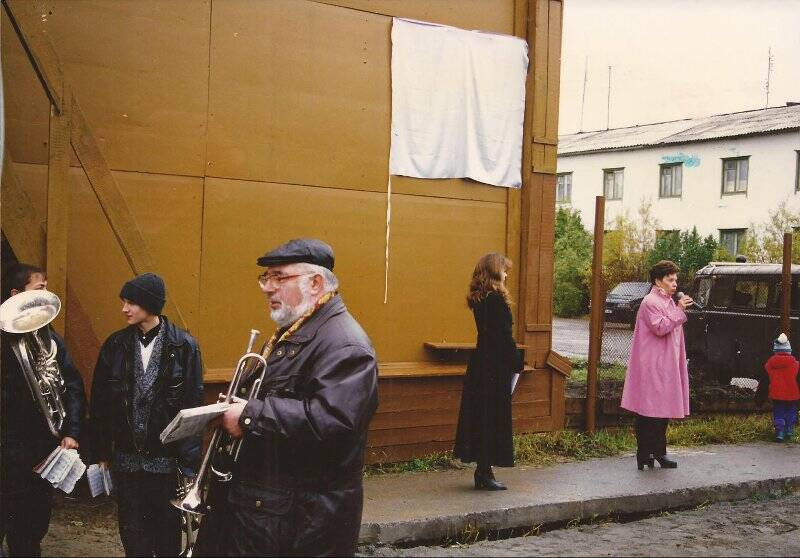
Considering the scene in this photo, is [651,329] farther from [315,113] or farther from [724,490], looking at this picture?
[315,113]

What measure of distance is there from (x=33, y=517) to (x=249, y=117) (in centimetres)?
359

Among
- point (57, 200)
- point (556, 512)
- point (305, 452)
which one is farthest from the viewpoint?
point (556, 512)

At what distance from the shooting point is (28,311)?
16.2 feet

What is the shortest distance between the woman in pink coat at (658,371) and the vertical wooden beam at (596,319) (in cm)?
108

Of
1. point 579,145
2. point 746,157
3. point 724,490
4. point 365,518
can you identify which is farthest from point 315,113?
point 579,145

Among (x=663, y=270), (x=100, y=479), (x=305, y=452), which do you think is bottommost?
(x=100, y=479)

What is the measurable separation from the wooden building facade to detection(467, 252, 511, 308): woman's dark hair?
126 centimetres

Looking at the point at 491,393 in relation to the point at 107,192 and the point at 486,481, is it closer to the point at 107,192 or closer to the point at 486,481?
the point at 486,481

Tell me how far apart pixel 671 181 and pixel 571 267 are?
981 cm

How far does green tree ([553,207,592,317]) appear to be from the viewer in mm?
30797

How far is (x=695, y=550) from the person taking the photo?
6.09 meters

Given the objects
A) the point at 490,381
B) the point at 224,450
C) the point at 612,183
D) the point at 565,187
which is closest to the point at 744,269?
the point at 490,381

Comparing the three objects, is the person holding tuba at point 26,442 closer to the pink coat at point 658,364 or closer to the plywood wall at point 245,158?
the plywood wall at point 245,158

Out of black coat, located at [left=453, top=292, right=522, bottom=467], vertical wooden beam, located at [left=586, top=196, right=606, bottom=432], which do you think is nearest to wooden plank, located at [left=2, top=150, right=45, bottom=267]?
black coat, located at [left=453, top=292, right=522, bottom=467]
